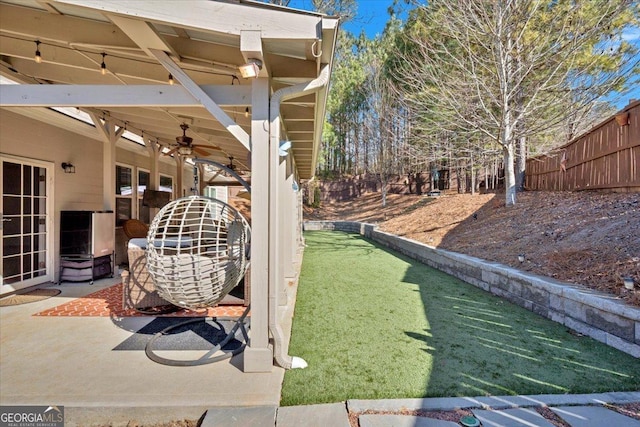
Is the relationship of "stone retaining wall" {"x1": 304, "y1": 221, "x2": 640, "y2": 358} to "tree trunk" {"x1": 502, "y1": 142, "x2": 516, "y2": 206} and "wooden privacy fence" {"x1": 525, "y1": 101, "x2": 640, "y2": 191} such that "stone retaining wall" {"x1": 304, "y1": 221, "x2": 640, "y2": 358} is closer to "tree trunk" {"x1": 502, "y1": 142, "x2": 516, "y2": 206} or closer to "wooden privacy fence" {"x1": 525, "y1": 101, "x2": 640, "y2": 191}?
"tree trunk" {"x1": 502, "y1": 142, "x2": 516, "y2": 206}

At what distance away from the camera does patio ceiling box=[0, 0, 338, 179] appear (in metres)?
2.34

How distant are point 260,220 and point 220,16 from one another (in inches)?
59.3

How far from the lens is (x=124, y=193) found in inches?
285

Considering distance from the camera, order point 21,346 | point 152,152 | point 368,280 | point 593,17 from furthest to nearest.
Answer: point 152,152 < point 593,17 < point 368,280 < point 21,346

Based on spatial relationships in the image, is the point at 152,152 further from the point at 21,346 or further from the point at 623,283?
the point at 623,283

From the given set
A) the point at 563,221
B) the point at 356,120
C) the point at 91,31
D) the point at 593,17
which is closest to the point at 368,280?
the point at 563,221

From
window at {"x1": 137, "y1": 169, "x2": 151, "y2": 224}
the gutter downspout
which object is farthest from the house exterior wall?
the gutter downspout

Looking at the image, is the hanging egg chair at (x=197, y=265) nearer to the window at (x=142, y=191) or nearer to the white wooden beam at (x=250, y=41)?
the white wooden beam at (x=250, y=41)

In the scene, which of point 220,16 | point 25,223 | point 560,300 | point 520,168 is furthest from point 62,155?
point 520,168

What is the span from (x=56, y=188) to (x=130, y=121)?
1.67 metres

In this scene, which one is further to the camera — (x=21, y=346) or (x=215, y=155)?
(x=215, y=155)

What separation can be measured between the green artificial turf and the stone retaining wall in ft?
0.39

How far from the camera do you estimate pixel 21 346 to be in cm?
296

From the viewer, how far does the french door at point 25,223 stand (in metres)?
4.53
